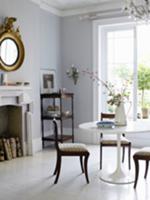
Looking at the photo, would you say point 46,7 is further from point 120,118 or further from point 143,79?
point 120,118

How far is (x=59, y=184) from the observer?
377cm

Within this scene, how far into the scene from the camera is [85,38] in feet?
20.9

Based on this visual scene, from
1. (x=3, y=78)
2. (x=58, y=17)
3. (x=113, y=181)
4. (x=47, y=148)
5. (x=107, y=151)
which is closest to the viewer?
(x=113, y=181)

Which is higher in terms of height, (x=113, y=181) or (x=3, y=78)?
(x=3, y=78)

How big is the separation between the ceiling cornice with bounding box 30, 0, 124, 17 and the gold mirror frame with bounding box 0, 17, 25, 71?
923 mm

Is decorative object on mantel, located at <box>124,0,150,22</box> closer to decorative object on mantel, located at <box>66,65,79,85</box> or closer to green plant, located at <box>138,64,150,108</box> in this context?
green plant, located at <box>138,64,150,108</box>

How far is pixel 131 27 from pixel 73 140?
261cm

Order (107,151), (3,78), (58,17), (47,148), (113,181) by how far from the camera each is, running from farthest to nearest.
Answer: (58,17)
(47,148)
(107,151)
(3,78)
(113,181)

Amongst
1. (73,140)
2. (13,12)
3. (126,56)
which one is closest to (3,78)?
(13,12)

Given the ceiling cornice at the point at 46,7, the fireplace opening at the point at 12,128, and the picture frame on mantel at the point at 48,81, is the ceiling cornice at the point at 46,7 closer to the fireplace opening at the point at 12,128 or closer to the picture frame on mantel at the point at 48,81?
the picture frame on mantel at the point at 48,81

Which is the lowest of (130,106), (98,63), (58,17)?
(130,106)

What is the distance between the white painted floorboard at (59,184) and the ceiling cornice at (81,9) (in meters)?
3.02

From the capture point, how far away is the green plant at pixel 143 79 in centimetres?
602

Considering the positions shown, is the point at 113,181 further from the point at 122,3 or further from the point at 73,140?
the point at 122,3
